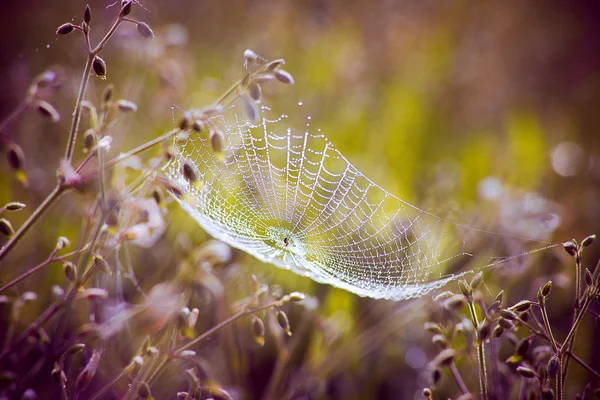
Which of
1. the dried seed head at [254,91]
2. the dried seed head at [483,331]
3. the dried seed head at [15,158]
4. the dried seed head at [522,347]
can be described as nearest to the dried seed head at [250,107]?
the dried seed head at [254,91]

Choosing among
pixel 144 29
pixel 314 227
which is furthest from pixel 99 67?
pixel 314 227

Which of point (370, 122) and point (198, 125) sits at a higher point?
point (370, 122)

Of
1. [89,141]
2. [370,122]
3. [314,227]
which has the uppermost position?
[370,122]

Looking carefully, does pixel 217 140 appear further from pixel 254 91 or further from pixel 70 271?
pixel 70 271

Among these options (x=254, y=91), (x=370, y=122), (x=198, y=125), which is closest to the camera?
(x=198, y=125)

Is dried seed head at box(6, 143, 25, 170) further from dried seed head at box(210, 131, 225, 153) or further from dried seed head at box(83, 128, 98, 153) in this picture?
dried seed head at box(210, 131, 225, 153)

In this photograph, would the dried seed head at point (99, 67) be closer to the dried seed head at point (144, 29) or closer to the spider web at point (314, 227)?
the dried seed head at point (144, 29)
